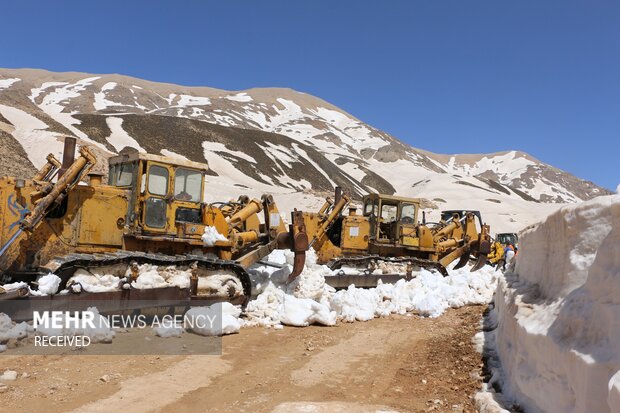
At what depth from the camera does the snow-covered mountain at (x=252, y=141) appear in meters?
49.9

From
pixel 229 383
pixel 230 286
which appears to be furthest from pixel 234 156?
pixel 229 383

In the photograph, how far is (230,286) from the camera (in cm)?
1042

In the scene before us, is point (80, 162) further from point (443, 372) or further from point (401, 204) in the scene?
point (401, 204)

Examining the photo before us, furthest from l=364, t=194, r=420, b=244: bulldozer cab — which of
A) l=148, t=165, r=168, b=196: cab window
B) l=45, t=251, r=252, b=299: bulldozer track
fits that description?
l=148, t=165, r=168, b=196: cab window

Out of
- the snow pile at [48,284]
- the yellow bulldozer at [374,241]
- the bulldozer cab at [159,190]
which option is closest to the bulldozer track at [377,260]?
the yellow bulldozer at [374,241]

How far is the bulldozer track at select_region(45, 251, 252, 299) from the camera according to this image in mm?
8398

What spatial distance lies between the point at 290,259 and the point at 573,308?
33.8 feet

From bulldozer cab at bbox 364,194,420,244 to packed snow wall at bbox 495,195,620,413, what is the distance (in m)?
10.4

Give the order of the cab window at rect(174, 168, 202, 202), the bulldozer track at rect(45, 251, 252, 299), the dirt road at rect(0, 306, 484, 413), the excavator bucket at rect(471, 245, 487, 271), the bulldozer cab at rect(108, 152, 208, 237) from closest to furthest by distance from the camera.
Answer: the dirt road at rect(0, 306, 484, 413) → the bulldozer track at rect(45, 251, 252, 299) → the bulldozer cab at rect(108, 152, 208, 237) → the cab window at rect(174, 168, 202, 202) → the excavator bucket at rect(471, 245, 487, 271)

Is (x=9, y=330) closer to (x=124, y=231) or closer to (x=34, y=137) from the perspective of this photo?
(x=124, y=231)

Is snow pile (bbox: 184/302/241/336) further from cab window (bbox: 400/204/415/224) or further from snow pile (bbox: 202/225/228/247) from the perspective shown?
cab window (bbox: 400/204/415/224)

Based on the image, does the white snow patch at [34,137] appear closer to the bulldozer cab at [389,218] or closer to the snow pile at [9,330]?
the bulldozer cab at [389,218]

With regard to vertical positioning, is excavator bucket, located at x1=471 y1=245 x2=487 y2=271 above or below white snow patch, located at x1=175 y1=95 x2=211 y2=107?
below

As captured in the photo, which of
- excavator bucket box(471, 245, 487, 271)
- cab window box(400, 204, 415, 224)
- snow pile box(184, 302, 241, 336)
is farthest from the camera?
excavator bucket box(471, 245, 487, 271)
